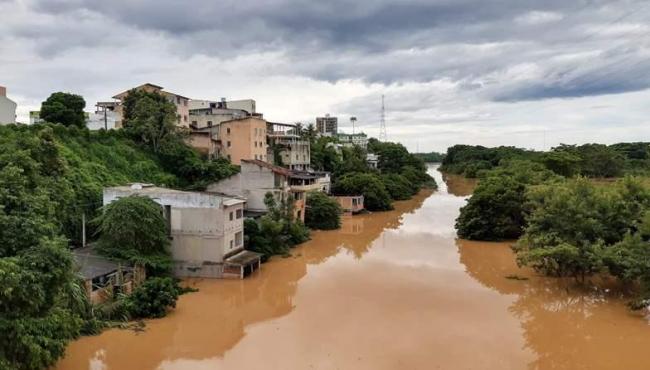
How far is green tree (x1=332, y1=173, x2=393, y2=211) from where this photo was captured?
50469 mm

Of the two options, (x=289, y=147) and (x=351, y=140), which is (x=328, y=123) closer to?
(x=351, y=140)

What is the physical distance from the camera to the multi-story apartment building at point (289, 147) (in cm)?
5381

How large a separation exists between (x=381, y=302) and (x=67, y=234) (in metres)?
15.0

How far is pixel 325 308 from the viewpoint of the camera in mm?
20031

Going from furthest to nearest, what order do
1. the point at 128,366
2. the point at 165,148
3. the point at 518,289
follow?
the point at 165,148, the point at 518,289, the point at 128,366

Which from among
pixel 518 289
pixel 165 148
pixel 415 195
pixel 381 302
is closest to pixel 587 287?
pixel 518 289

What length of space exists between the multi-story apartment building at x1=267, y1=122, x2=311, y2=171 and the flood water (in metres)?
26.1

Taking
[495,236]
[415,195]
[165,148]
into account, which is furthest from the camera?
[415,195]

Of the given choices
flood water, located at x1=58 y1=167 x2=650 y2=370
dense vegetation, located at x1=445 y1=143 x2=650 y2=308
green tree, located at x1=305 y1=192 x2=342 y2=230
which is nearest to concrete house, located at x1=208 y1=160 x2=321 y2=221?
green tree, located at x1=305 y1=192 x2=342 y2=230

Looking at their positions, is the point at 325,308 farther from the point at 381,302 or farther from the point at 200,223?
the point at 200,223

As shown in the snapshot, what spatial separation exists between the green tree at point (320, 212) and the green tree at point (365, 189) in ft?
33.3

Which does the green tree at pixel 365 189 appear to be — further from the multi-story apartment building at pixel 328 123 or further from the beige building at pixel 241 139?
→ the multi-story apartment building at pixel 328 123

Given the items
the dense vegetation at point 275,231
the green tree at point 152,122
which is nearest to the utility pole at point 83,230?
the dense vegetation at point 275,231

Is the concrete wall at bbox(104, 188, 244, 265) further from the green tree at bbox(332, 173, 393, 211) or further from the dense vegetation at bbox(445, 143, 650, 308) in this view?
the green tree at bbox(332, 173, 393, 211)
